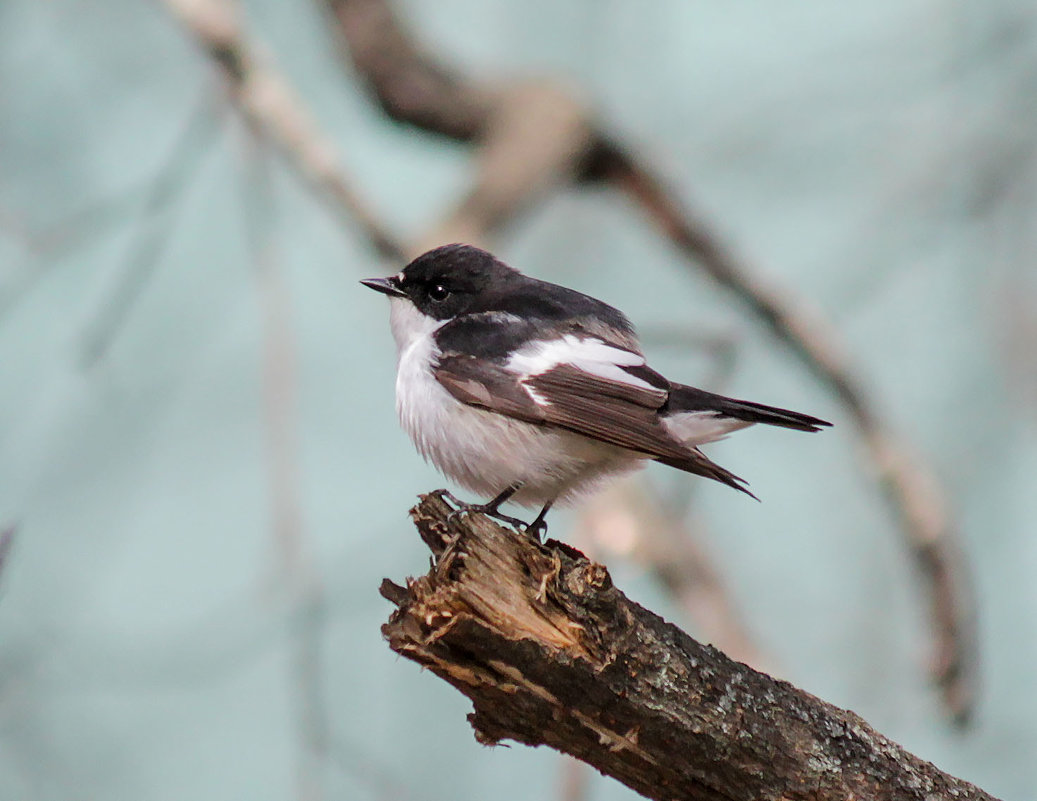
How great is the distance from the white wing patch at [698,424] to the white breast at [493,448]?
0.54 ft

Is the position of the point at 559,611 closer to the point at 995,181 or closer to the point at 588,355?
the point at 588,355

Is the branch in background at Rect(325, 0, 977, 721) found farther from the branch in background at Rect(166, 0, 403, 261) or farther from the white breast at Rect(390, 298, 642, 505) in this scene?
the white breast at Rect(390, 298, 642, 505)

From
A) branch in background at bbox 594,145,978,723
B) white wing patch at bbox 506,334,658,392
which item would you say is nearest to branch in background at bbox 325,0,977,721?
branch in background at bbox 594,145,978,723

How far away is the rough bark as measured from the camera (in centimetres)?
239

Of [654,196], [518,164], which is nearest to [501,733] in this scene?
[518,164]

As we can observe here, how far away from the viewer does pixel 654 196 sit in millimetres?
5902

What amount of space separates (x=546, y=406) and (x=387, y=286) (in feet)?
3.78

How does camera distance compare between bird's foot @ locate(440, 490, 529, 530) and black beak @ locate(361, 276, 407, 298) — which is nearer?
bird's foot @ locate(440, 490, 529, 530)

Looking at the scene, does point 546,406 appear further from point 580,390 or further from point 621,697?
point 621,697

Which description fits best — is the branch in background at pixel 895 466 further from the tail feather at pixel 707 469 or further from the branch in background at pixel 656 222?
the tail feather at pixel 707 469

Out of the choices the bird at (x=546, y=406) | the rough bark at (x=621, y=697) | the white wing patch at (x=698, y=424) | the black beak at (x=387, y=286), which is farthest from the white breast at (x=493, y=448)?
the rough bark at (x=621, y=697)

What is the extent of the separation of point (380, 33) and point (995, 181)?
511 cm

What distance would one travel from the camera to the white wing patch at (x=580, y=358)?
3666 millimetres

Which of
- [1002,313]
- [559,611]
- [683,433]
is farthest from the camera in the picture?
[1002,313]
